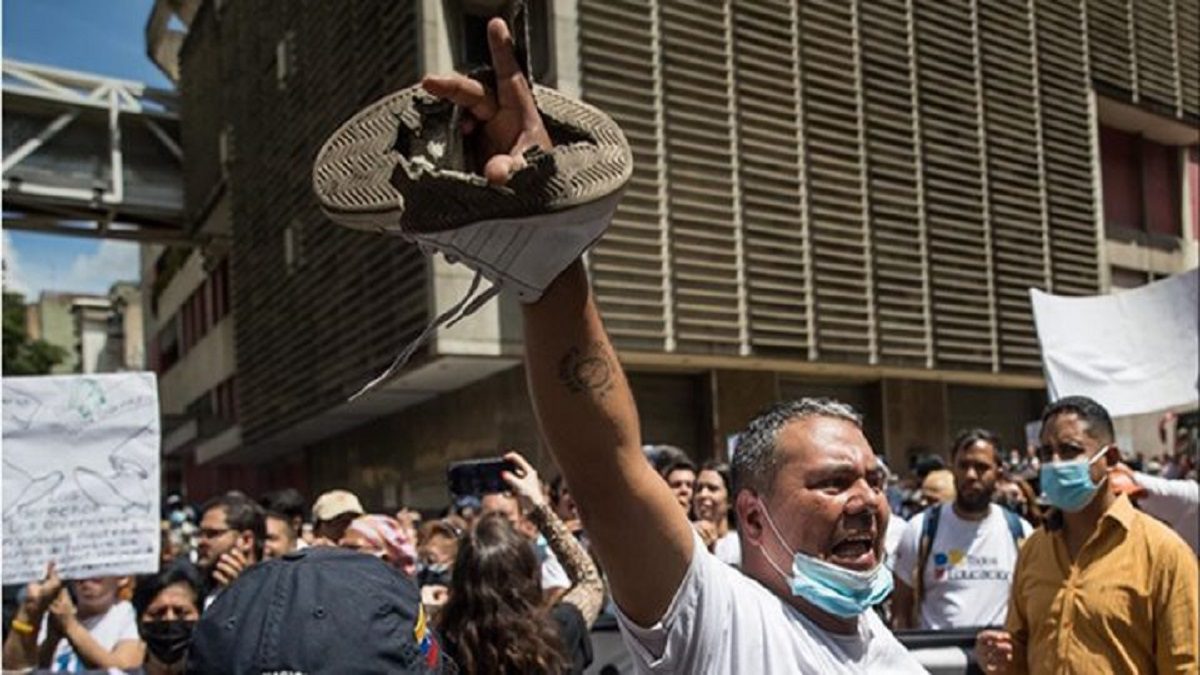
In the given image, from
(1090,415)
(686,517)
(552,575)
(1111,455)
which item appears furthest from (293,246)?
(686,517)

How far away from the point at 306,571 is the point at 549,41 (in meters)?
11.4

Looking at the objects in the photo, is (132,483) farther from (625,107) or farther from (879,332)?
(879,332)

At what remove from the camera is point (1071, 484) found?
376cm

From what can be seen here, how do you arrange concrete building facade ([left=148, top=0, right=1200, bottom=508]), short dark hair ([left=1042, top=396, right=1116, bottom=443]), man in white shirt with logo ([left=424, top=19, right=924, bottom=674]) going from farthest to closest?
concrete building facade ([left=148, top=0, right=1200, bottom=508]), short dark hair ([left=1042, top=396, right=1116, bottom=443]), man in white shirt with logo ([left=424, top=19, right=924, bottom=674])

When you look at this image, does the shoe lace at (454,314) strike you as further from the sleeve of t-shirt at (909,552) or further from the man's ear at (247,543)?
the sleeve of t-shirt at (909,552)

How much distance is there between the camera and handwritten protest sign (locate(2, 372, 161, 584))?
16.5ft

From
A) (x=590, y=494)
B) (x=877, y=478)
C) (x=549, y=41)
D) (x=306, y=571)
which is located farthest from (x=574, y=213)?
(x=549, y=41)

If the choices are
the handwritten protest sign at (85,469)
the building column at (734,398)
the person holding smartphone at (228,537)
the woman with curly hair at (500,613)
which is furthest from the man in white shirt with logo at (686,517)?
the building column at (734,398)

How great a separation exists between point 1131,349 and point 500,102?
7.19 meters

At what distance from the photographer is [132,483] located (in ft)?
17.3

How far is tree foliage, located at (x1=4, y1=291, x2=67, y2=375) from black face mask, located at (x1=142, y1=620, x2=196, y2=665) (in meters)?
29.4

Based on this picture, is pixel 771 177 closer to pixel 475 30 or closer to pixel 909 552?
pixel 475 30

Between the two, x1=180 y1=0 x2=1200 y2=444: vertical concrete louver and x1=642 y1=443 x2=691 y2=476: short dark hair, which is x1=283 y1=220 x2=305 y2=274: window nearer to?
x1=180 y1=0 x2=1200 y2=444: vertical concrete louver

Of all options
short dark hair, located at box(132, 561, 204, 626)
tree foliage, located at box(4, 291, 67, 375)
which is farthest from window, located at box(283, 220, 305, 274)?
tree foliage, located at box(4, 291, 67, 375)
